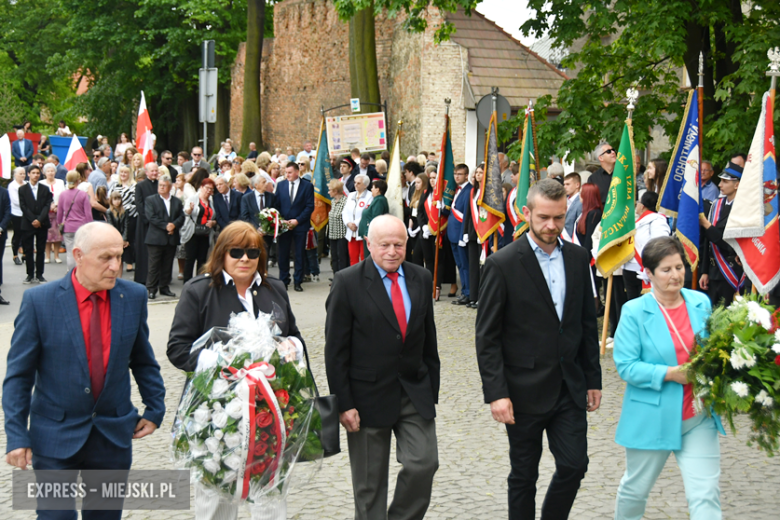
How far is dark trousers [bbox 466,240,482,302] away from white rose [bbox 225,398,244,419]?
31.8ft

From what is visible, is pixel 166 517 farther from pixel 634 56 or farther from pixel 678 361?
pixel 634 56

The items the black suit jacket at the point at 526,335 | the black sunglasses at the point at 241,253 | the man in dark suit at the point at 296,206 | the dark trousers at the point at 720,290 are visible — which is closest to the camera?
the black suit jacket at the point at 526,335

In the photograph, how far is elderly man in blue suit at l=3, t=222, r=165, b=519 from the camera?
415 cm

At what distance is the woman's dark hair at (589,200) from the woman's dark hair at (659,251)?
6.54 metres

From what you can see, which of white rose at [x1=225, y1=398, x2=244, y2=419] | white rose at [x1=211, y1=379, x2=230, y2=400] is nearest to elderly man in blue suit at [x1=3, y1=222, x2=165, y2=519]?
white rose at [x1=211, y1=379, x2=230, y2=400]

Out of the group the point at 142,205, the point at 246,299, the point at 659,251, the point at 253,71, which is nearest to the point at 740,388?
the point at 659,251

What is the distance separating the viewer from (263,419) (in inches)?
158

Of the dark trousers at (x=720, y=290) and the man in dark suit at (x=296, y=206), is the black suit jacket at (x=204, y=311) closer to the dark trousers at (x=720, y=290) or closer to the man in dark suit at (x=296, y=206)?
the dark trousers at (x=720, y=290)

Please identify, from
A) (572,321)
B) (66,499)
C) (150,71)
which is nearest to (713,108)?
(572,321)

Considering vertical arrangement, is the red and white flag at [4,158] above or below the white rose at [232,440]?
above

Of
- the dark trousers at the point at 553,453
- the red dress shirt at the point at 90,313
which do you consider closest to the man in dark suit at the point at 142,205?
the red dress shirt at the point at 90,313

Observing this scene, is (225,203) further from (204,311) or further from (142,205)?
(204,311)

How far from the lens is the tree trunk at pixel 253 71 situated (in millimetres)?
33031

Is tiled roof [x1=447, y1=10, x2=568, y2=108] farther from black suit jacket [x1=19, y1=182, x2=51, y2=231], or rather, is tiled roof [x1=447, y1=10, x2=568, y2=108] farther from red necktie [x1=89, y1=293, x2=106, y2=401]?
red necktie [x1=89, y1=293, x2=106, y2=401]
